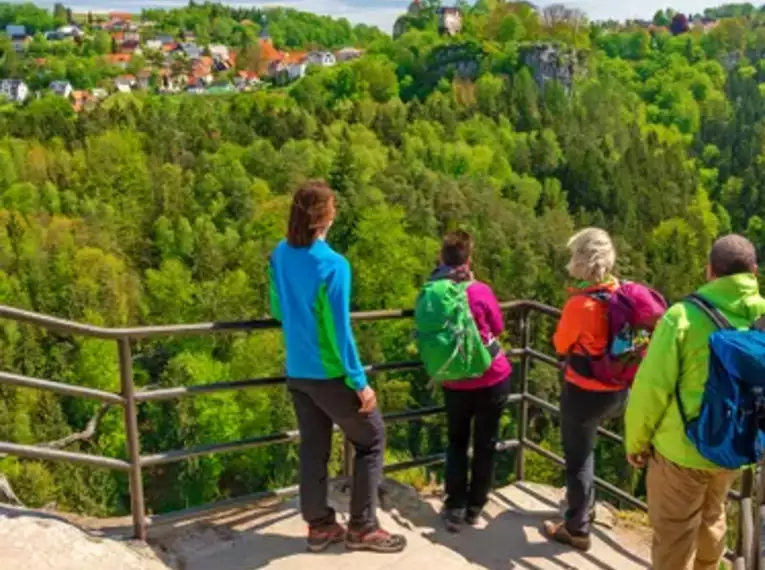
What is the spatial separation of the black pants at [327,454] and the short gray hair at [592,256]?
3.63ft

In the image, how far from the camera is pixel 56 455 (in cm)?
Answer: 388

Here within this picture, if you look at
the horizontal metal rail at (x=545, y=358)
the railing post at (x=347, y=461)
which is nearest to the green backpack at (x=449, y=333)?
the horizontal metal rail at (x=545, y=358)

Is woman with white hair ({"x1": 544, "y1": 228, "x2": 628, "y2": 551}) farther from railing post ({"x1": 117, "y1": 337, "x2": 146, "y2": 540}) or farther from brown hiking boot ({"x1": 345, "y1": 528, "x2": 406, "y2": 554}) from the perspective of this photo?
railing post ({"x1": 117, "y1": 337, "x2": 146, "y2": 540})

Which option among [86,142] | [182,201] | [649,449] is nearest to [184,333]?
[649,449]

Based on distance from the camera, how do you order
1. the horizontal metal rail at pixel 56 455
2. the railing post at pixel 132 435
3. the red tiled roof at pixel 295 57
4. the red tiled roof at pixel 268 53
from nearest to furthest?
the horizontal metal rail at pixel 56 455 < the railing post at pixel 132 435 < the red tiled roof at pixel 268 53 < the red tiled roof at pixel 295 57

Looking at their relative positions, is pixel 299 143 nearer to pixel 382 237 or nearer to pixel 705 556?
pixel 382 237

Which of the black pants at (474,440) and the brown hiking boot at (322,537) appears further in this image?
the black pants at (474,440)

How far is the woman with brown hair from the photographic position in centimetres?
374

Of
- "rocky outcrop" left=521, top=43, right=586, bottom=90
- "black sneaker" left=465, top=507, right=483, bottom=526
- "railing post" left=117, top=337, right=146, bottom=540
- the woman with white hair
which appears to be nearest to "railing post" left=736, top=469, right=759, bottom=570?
the woman with white hair

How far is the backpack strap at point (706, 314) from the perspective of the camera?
10.9 feet

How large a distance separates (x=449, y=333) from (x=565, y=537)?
124 cm

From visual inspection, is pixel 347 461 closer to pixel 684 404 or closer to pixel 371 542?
pixel 371 542

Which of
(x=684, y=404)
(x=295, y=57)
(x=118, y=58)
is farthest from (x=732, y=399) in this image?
(x=295, y=57)

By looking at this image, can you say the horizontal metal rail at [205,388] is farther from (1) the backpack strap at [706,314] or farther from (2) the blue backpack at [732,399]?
(2) the blue backpack at [732,399]
